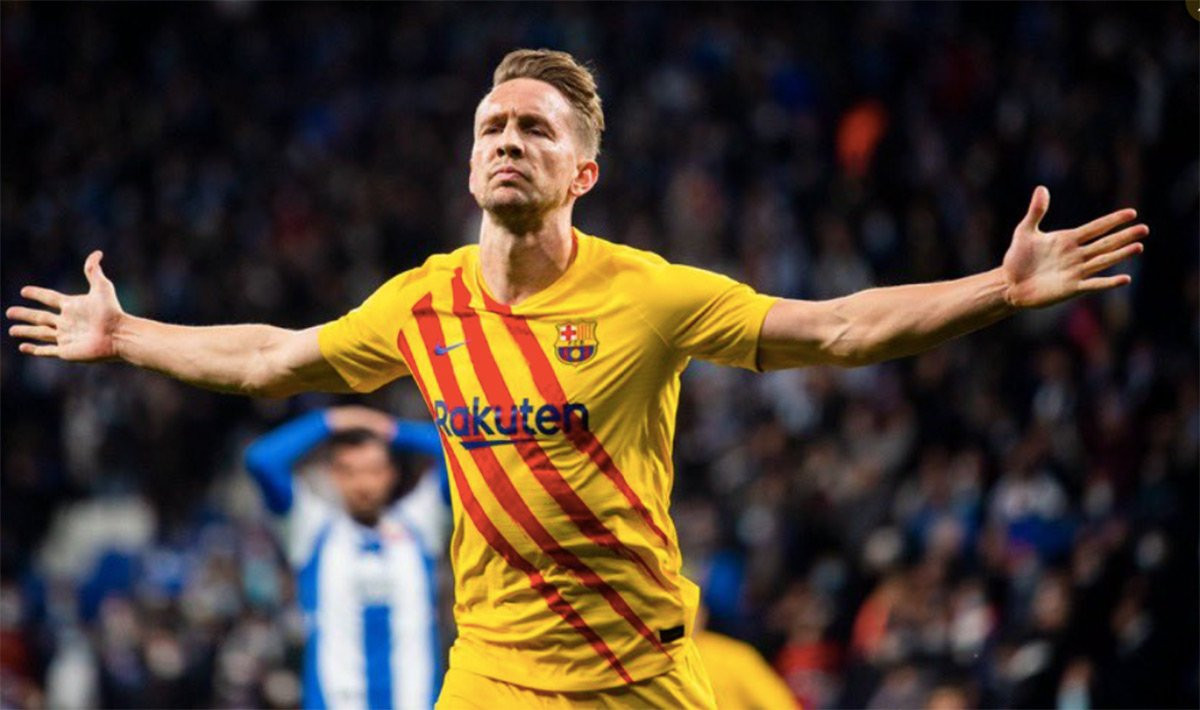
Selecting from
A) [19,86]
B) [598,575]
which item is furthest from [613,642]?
[19,86]

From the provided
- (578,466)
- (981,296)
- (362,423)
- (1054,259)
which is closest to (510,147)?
(578,466)

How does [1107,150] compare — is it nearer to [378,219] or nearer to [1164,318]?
[1164,318]

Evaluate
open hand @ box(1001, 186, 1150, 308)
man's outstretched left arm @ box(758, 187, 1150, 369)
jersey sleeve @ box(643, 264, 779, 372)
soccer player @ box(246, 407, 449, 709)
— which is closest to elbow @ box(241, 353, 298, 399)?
jersey sleeve @ box(643, 264, 779, 372)

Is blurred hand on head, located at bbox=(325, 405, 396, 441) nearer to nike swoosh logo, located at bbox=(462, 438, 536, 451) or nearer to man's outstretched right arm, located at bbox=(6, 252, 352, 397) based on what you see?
man's outstretched right arm, located at bbox=(6, 252, 352, 397)

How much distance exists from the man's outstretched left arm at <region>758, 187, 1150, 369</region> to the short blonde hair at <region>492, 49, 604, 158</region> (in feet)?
3.15

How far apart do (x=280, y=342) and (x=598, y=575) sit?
1.24 meters

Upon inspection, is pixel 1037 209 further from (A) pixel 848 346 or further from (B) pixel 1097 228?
(A) pixel 848 346

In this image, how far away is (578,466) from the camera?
4.88m

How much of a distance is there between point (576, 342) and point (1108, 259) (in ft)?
4.58

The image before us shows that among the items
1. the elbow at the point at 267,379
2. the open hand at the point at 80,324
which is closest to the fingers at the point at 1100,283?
the elbow at the point at 267,379

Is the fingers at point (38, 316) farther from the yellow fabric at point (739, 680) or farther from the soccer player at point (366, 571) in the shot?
the yellow fabric at point (739, 680)

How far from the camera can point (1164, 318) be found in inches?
474

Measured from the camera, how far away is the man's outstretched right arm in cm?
534

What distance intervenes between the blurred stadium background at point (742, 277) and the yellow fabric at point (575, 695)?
481 cm
